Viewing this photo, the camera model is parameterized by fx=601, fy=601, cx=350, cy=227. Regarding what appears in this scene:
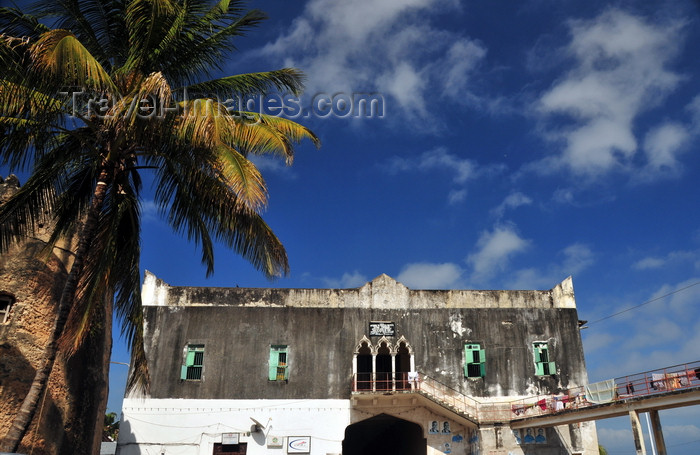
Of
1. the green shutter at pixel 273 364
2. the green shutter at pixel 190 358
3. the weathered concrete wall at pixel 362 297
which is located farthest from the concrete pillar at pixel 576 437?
the green shutter at pixel 190 358

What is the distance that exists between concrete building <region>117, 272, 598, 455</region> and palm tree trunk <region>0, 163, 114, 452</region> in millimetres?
12318

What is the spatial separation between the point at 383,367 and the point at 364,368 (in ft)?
2.86

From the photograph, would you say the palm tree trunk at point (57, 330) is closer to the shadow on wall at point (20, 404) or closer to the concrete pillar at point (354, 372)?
the shadow on wall at point (20, 404)

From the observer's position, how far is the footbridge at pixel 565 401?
52.0 ft

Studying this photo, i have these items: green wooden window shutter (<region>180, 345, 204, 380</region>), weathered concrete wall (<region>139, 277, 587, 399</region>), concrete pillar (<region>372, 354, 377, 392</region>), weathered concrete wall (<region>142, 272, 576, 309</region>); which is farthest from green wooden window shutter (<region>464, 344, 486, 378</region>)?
green wooden window shutter (<region>180, 345, 204, 380</region>)

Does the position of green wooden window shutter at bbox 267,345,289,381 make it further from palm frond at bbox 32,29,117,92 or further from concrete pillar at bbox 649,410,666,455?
palm frond at bbox 32,29,117,92

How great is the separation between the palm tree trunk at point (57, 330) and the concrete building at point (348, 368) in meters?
12.3

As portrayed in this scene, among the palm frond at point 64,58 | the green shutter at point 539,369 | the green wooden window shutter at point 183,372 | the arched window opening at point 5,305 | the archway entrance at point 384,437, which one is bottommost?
the archway entrance at point 384,437

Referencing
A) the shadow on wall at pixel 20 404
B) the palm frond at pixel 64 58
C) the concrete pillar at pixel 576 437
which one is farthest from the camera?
the concrete pillar at pixel 576 437

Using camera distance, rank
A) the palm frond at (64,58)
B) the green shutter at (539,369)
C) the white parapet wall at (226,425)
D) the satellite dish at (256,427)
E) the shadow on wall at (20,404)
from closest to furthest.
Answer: the palm frond at (64,58)
the shadow on wall at (20,404)
the white parapet wall at (226,425)
the satellite dish at (256,427)
the green shutter at (539,369)

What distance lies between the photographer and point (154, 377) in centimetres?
2239

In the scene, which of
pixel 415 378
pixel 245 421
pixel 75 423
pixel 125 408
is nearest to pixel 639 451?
pixel 415 378

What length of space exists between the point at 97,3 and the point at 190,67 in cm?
201

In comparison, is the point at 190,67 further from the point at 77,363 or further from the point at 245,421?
the point at 245,421
